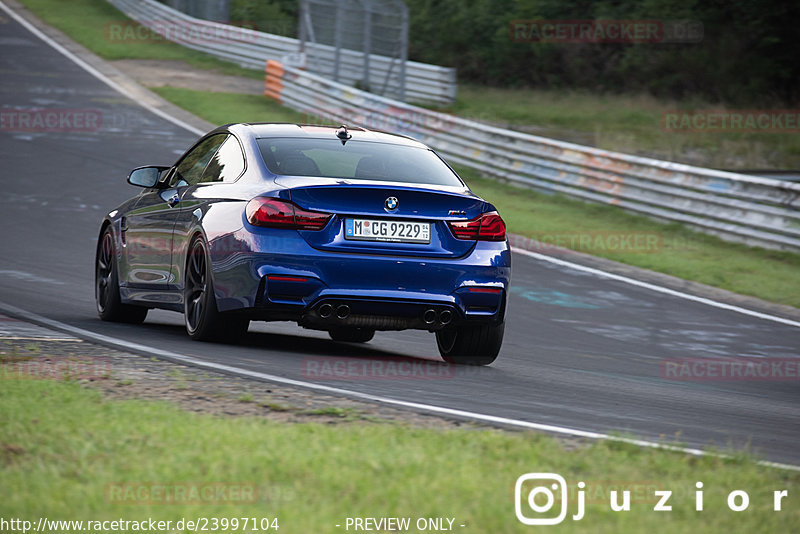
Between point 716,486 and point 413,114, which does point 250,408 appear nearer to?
point 716,486

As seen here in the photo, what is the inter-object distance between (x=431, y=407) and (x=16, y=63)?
1171 inches

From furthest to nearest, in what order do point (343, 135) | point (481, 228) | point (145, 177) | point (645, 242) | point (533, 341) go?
point (645, 242), point (533, 341), point (145, 177), point (343, 135), point (481, 228)

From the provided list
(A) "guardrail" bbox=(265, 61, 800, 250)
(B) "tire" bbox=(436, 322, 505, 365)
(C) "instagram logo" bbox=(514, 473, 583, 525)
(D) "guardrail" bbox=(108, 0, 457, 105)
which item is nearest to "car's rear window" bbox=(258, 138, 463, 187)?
(B) "tire" bbox=(436, 322, 505, 365)

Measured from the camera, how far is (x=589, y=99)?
3725cm

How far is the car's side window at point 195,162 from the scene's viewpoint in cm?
851

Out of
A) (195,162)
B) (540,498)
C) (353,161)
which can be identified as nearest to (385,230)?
(353,161)

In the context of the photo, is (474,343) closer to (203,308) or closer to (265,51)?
(203,308)

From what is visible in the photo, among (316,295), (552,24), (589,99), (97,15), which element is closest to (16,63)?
(97,15)

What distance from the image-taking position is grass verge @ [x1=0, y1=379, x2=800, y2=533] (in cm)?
383

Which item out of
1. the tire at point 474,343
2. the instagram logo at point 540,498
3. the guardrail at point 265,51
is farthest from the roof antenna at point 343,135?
the guardrail at point 265,51

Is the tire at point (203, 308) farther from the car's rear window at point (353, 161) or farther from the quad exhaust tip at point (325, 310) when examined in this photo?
the car's rear window at point (353, 161)

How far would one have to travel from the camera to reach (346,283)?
7.25 meters

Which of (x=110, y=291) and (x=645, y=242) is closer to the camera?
(x=110, y=291)

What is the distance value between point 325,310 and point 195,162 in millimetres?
2089
